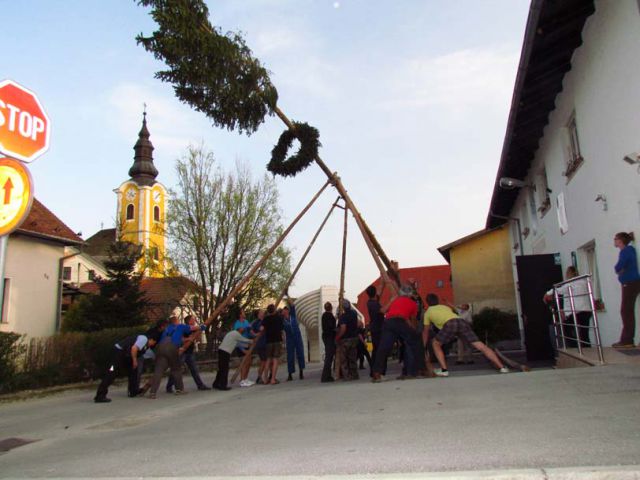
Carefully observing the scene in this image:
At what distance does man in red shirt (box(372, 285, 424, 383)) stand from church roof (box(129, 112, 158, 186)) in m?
58.3

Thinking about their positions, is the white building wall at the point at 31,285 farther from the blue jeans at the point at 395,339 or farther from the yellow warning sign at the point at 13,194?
the yellow warning sign at the point at 13,194

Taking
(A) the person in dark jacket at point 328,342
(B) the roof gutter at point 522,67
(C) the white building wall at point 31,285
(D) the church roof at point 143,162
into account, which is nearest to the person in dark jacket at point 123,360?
(A) the person in dark jacket at point 328,342

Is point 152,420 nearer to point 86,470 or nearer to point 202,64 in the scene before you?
point 86,470

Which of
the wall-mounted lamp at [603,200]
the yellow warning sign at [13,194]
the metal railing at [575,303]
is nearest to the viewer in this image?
the yellow warning sign at [13,194]

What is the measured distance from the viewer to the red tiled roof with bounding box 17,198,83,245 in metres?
21.3

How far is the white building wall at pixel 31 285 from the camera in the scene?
800 inches

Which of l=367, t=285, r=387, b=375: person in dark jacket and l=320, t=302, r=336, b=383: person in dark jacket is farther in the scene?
l=320, t=302, r=336, b=383: person in dark jacket

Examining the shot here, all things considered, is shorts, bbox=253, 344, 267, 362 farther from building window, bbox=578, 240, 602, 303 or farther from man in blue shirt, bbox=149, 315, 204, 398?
building window, bbox=578, 240, 602, 303

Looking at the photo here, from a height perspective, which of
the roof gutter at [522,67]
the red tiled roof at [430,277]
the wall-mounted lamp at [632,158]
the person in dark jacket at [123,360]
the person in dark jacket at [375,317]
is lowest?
the person in dark jacket at [123,360]

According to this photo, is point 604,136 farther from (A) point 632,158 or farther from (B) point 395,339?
(B) point 395,339

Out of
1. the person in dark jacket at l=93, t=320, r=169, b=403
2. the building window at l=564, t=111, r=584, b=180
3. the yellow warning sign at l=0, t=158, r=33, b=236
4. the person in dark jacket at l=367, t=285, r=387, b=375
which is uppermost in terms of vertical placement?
the building window at l=564, t=111, r=584, b=180

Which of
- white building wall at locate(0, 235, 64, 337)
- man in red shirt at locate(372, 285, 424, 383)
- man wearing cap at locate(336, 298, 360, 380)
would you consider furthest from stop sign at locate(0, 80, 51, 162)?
white building wall at locate(0, 235, 64, 337)

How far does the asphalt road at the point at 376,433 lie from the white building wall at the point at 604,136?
3229 millimetres

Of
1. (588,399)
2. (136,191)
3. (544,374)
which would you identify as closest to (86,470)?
(588,399)
